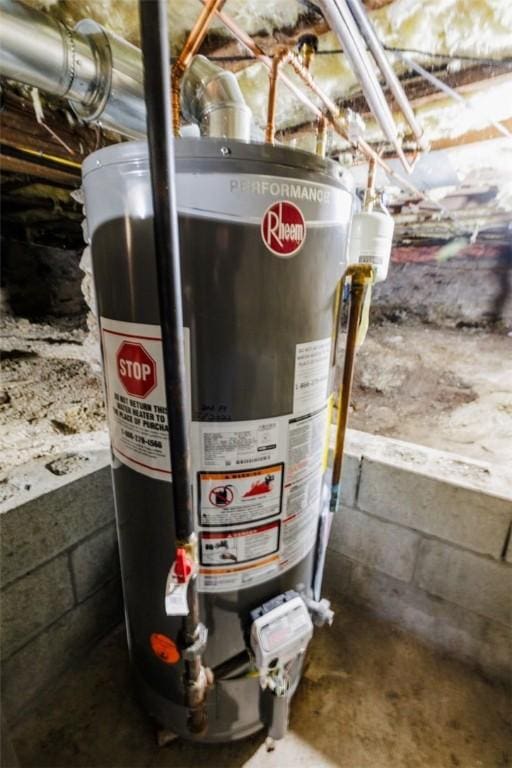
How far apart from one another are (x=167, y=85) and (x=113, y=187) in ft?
0.81

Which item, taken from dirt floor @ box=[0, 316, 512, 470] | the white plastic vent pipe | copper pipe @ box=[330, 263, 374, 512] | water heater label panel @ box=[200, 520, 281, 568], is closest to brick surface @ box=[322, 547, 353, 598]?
copper pipe @ box=[330, 263, 374, 512]

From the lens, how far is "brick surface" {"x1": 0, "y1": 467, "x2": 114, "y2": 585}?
35.5 inches

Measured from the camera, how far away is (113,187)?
0.59 meters

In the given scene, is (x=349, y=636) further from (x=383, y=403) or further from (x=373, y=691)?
(x=383, y=403)

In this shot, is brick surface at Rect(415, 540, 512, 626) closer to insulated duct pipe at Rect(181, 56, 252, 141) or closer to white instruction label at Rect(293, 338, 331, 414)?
white instruction label at Rect(293, 338, 331, 414)

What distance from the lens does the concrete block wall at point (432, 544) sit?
112 centimetres

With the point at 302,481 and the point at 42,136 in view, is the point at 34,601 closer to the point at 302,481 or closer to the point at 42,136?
the point at 302,481

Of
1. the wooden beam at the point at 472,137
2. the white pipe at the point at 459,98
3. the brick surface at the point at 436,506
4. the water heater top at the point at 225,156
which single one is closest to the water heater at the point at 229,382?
the water heater top at the point at 225,156

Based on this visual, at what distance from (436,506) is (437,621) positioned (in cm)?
46

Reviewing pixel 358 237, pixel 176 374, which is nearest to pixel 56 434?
pixel 176 374

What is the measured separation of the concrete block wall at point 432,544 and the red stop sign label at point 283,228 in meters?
0.90

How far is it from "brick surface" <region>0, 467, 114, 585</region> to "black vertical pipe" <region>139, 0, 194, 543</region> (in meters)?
0.58

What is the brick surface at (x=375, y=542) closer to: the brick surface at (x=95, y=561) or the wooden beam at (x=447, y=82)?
the brick surface at (x=95, y=561)

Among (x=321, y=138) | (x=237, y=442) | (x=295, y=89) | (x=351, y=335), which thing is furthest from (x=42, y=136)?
(x=237, y=442)
